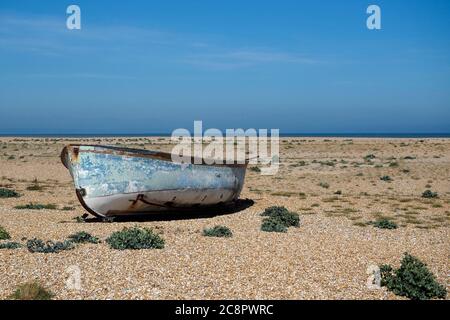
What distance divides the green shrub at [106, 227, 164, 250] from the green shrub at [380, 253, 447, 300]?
15.9 feet

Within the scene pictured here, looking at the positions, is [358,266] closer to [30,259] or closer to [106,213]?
[30,259]

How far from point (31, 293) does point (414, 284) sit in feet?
20.2

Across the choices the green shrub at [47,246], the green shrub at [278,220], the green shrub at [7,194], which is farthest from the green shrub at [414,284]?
the green shrub at [7,194]

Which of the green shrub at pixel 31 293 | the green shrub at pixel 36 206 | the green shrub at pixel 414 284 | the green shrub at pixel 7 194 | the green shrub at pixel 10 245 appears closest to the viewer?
the green shrub at pixel 31 293

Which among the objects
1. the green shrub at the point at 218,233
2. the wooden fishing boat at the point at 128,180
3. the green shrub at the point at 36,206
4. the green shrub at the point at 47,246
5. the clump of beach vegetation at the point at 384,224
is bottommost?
the clump of beach vegetation at the point at 384,224

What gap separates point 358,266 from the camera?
30.1 ft

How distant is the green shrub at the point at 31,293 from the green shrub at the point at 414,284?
18.4 ft

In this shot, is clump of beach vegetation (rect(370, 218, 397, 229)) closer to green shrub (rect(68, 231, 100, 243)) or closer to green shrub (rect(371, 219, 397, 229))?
green shrub (rect(371, 219, 397, 229))

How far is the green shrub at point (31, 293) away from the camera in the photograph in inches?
269

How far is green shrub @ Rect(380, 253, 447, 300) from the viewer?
25.0 ft

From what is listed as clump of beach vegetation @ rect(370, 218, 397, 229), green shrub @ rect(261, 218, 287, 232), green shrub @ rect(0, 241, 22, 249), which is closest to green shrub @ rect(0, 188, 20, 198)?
green shrub @ rect(0, 241, 22, 249)

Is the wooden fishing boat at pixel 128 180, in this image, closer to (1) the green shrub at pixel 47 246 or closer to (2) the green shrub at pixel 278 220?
(2) the green shrub at pixel 278 220
